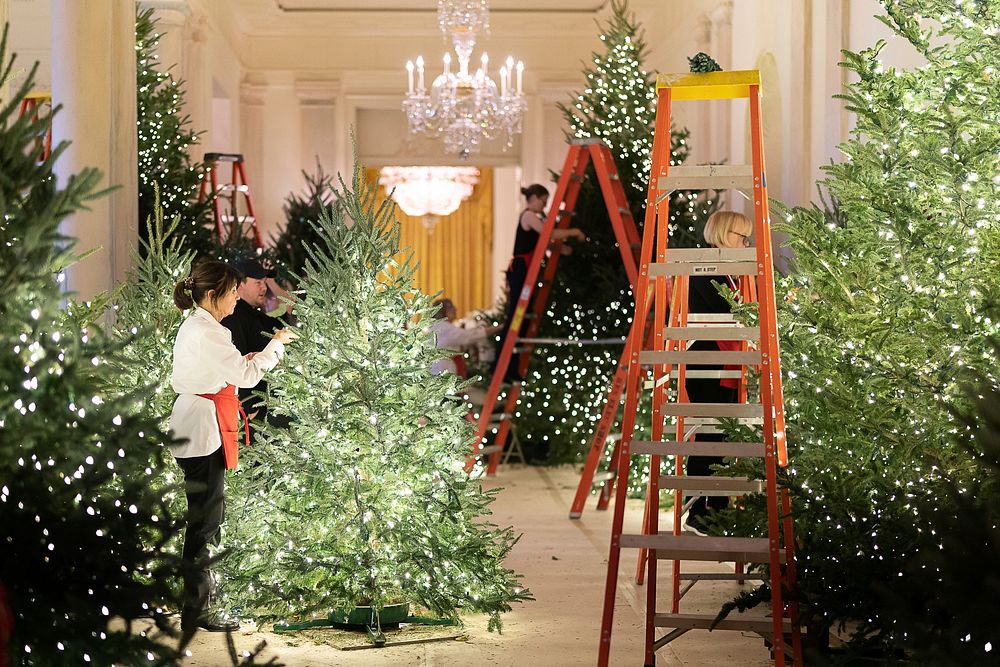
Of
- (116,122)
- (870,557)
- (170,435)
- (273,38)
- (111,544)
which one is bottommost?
(870,557)

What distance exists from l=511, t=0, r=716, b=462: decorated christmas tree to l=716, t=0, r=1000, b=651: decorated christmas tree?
15.0 ft

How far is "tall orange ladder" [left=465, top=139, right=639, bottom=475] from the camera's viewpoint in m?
8.36

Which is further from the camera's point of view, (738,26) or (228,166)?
(228,166)

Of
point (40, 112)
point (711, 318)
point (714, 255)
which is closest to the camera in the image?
point (714, 255)

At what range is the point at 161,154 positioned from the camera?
8484mm

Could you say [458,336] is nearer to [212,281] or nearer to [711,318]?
[711,318]

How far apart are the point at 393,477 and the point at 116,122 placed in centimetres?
345

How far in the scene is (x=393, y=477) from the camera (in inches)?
198

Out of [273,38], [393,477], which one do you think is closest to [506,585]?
[393,477]

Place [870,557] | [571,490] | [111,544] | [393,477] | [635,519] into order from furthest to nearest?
[571,490] < [635,519] < [393,477] < [870,557] < [111,544]

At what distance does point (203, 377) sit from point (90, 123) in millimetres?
2663

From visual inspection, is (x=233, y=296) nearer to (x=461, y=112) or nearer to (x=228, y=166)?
(x=461, y=112)

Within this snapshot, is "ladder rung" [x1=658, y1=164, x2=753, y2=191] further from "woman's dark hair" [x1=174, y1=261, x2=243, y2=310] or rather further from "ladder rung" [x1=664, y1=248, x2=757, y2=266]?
"woman's dark hair" [x1=174, y1=261, x2=243, y2=310]

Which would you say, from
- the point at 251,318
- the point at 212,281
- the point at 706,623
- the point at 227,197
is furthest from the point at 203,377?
the point at 227,197
